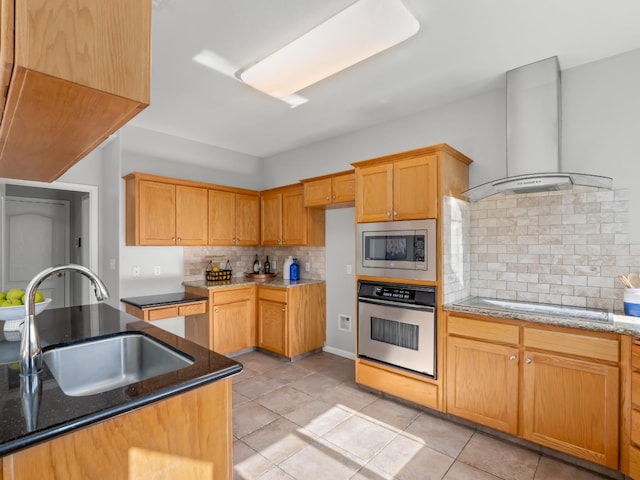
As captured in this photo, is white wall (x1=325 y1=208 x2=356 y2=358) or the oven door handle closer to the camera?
the oven door handle

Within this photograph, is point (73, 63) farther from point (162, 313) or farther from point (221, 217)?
point (221, 217)

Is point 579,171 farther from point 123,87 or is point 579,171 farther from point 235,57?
point 123,87

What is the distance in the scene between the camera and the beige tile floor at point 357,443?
204 centimetres

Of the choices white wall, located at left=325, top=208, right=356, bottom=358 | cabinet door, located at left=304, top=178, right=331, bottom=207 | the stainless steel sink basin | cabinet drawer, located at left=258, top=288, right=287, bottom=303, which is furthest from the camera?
white wall, located at left=325, top=208, right=356, bottom=358

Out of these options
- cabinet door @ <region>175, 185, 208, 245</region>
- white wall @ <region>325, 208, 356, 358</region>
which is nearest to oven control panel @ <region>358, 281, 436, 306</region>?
white wall @ <region>325, 208, 356, 358</region>

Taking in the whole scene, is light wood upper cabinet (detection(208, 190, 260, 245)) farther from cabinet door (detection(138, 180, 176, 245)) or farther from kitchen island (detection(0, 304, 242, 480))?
Answer: kitchen island (detection(0, 304, 242, 480))

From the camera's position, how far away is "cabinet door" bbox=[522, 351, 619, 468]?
194cm

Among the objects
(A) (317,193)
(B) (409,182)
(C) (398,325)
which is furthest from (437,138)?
(C) (398,325)

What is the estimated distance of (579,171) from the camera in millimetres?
2492

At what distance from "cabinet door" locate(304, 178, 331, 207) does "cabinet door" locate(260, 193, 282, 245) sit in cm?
55

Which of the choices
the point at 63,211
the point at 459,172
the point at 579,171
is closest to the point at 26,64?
the point at 459,172

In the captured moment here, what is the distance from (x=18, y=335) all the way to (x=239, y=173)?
3582 mm

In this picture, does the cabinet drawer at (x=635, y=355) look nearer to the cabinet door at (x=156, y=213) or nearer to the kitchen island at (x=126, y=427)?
the kitchen island at (x=126, y=427)

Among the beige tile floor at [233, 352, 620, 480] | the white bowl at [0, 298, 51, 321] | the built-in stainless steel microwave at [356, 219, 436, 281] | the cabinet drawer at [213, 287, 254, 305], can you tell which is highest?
the built-in stainless steel microwave at [356, 219, 436, 281]
